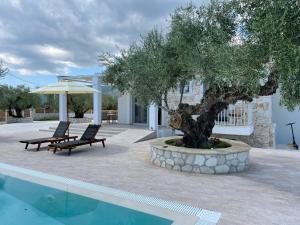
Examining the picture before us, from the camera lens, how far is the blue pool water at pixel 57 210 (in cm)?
563

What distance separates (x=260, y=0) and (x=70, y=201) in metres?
6.52

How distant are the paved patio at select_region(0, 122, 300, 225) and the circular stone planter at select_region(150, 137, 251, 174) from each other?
0.32m

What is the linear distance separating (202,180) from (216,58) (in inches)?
134

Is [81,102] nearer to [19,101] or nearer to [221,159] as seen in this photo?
[19,101]

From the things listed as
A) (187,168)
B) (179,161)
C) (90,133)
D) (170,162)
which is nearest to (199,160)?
(187,168)

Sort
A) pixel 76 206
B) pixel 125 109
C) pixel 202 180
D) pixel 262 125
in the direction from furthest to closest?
pixel 125 109 < pixel 262 125 < pixel 202 180 < pixel 76 206

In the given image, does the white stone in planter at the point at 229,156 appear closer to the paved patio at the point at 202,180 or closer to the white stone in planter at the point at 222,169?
the white stone in planter at the point at 222,169

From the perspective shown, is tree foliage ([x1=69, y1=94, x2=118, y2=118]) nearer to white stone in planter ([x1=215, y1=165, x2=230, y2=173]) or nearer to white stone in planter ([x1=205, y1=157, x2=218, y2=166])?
white stone in planter ([x1=205, y1=157, x2=218, y2=166])

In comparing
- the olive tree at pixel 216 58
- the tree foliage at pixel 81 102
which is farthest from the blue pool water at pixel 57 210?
the tree foliage at pixel 81 102

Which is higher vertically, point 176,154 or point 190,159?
point 176,154

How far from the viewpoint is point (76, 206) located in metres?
6.31

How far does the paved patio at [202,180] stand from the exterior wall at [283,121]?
691cm

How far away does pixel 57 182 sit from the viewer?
724 centimetres

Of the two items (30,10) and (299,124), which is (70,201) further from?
(299,124)
